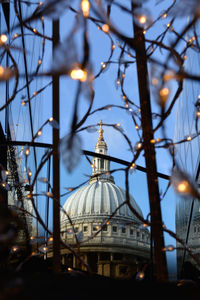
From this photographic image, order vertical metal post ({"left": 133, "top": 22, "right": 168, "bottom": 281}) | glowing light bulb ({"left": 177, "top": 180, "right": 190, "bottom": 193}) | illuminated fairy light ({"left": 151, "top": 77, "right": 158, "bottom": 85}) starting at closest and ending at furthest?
glowing light bulb ({"left": 177, "top": 180, "right": 190, "bottom": 193}), illuminated fairy light ({"left": 151, "top": 77, "right": 158, "bottom": 85}), vertical metal post ({"left": 133, "top": 22, "right": 168, "bottom": 281})

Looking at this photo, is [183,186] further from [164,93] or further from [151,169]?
[151,169]

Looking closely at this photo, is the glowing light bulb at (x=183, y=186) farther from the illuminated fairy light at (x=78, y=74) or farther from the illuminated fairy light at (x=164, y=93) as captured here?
the illuminated fairy light at (x=78, y=74)

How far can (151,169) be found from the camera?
1.41m

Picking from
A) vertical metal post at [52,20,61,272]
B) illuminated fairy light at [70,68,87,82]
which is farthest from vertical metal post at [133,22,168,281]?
vertical metal post at [52,20,61,272]

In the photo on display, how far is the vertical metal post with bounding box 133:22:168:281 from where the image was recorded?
1.27m

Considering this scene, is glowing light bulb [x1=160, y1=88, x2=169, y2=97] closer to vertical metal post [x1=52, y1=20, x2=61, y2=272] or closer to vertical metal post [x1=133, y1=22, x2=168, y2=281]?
vertical metal post [x1=133, y1=22, x2=168, y2=281]

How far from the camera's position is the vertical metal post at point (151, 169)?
1273mm

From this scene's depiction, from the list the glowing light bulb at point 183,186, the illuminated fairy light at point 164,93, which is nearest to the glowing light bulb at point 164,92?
the illuminated fairy light at point 164,93

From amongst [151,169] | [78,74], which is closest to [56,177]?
[151,169]

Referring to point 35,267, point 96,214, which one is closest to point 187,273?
point 35,267

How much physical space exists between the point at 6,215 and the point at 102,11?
72cm

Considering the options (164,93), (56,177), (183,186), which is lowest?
(183,186)

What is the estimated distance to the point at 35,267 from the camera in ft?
8.93

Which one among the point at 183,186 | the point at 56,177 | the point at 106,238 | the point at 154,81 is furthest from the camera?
the point at 106,238
